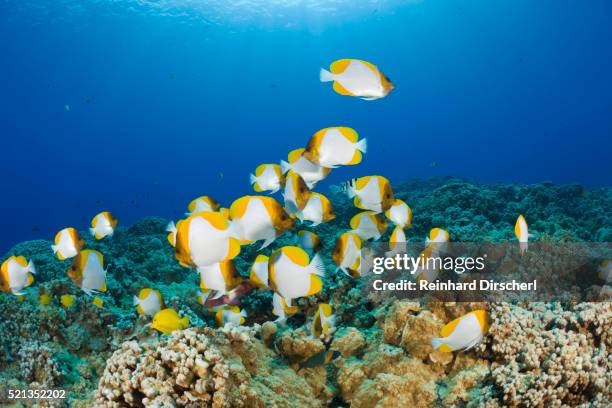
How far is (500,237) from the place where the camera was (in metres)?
6.41

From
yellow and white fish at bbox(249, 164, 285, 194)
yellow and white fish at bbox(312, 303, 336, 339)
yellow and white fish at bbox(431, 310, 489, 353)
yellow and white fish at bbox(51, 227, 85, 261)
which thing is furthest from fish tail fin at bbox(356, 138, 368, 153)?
yellow and white fish at bbox(51, 227, 85, 261)

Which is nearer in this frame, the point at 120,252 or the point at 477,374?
the point at 477,374

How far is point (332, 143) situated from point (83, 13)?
6207 cm

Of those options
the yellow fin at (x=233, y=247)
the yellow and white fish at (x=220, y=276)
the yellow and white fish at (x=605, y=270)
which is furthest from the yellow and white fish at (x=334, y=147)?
the yellow and white fish at (x=605, y=270)

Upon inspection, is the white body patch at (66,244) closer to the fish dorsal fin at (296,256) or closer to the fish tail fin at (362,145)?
the fish dorsal fin at (296,256)

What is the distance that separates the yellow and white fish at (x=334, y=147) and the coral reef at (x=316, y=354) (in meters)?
1.75

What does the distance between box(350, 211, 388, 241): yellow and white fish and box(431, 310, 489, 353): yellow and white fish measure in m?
1.69

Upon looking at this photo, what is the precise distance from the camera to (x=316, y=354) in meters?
3.81

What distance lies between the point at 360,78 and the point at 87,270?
133 inches

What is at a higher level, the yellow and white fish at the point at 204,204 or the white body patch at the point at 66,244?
the yellow and white fish at the point at 204,204

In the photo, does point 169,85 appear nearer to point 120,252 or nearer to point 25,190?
point 25,190

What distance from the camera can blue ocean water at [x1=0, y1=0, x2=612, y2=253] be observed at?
64.8 metres

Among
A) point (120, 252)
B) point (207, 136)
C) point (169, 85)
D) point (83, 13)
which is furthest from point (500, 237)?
point (207, 136)

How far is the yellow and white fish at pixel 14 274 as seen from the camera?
437cm
